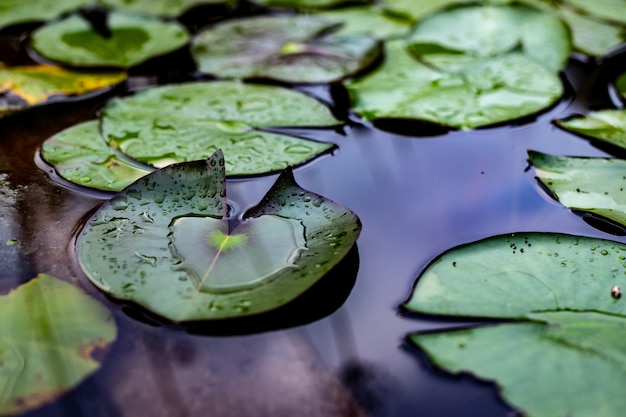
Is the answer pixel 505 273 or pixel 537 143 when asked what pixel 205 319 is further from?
pixel 537 143

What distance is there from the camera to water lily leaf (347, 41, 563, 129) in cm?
154

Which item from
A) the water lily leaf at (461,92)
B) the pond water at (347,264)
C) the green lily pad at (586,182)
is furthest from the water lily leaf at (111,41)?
the green lily pad at (586,182)

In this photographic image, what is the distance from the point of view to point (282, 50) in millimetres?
1901

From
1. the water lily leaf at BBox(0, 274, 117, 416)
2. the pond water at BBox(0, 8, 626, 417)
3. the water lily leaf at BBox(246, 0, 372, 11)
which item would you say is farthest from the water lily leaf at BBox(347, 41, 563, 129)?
the water lily leaf at BBox(0, 274, 117, 416)

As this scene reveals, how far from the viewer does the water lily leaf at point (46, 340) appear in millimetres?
855

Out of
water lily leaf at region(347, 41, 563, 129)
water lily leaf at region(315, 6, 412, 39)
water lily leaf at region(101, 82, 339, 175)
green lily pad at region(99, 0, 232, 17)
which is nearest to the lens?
water lily leaf at region(101, 82, 339, 175)

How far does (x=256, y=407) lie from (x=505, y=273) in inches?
20.1

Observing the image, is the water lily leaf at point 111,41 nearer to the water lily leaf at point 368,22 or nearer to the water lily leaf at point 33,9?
the water lily leaf at point 33,9

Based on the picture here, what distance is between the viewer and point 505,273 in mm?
1049

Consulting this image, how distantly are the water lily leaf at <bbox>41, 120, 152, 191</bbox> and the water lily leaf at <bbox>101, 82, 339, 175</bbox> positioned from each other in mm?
33

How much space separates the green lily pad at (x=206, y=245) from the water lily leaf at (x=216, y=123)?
0.55 ft

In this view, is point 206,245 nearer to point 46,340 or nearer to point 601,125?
point 46,340

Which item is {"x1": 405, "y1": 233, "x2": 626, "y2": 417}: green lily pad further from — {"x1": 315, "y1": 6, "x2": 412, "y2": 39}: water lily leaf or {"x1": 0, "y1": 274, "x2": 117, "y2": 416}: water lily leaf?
{"x1": 315, "y1": 6, "x2": 412, "y2": 39}: water lily leaf

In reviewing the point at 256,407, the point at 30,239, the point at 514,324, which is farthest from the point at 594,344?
the point at 30,239
